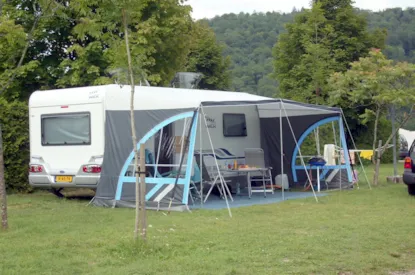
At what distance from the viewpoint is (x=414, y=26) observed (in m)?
62.3

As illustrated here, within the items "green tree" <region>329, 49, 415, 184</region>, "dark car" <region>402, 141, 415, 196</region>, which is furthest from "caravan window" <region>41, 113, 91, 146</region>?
"green tree" <region>329, 49, 415, 184</region>

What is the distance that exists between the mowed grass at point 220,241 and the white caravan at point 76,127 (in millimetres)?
1282

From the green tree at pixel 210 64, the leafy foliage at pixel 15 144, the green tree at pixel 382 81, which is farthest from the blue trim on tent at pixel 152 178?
the green tree at pixel 210 64

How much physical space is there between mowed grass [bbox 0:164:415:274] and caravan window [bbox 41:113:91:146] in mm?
1695

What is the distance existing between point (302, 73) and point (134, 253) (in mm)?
24041

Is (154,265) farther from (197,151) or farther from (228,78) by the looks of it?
(228,78)

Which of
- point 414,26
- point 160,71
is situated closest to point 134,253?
point 160,71

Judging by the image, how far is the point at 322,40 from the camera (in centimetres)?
2847

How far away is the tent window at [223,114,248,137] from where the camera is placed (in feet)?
48.9

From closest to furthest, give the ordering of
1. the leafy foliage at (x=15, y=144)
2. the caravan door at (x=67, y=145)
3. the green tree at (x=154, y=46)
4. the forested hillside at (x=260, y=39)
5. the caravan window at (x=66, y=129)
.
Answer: the caravan door at (x=67, y=145), the caravan window at (x=66, y=129), the leafy foliage at (x=15, y=144), the green tree at (x=154, y=46), the forested hillside at (x=260, y=39)

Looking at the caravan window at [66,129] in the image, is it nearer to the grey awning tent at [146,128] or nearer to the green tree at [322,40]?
the grey awning tent at [146,128]

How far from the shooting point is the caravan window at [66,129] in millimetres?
12820

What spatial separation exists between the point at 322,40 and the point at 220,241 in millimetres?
21817

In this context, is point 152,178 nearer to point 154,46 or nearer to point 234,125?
point 234,125
